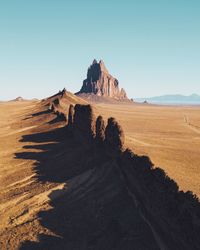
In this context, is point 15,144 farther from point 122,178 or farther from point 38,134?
point 122,178

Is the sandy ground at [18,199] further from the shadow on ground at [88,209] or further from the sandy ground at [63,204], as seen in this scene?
the shadow on ground at [88,209]

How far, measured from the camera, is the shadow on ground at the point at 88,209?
3150 cm

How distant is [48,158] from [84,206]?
20114 millimetres

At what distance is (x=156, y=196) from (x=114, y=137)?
16005mm

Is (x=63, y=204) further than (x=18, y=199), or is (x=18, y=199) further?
(x=18, y=199)

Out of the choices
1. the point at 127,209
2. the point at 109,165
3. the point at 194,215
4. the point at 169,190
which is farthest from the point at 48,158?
the point at 194,215

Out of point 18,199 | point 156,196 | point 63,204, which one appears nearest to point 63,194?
point 63,204

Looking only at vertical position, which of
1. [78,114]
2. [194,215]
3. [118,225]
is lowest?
[118,225]

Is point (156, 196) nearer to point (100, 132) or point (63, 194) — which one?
point (63, 194)

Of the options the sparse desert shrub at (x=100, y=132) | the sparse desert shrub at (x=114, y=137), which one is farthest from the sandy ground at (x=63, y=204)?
the sparse desert shrub at (x=100, y=132)

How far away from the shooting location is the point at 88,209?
1492 inches

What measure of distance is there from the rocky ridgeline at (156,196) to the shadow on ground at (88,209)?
968mm

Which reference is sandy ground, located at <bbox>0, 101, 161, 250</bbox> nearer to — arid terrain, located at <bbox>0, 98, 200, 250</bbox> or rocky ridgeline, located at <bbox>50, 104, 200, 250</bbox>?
arid terrain, located at <bbox>0, 98, 200, 250</bbox>

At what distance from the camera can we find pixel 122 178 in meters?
41.7
